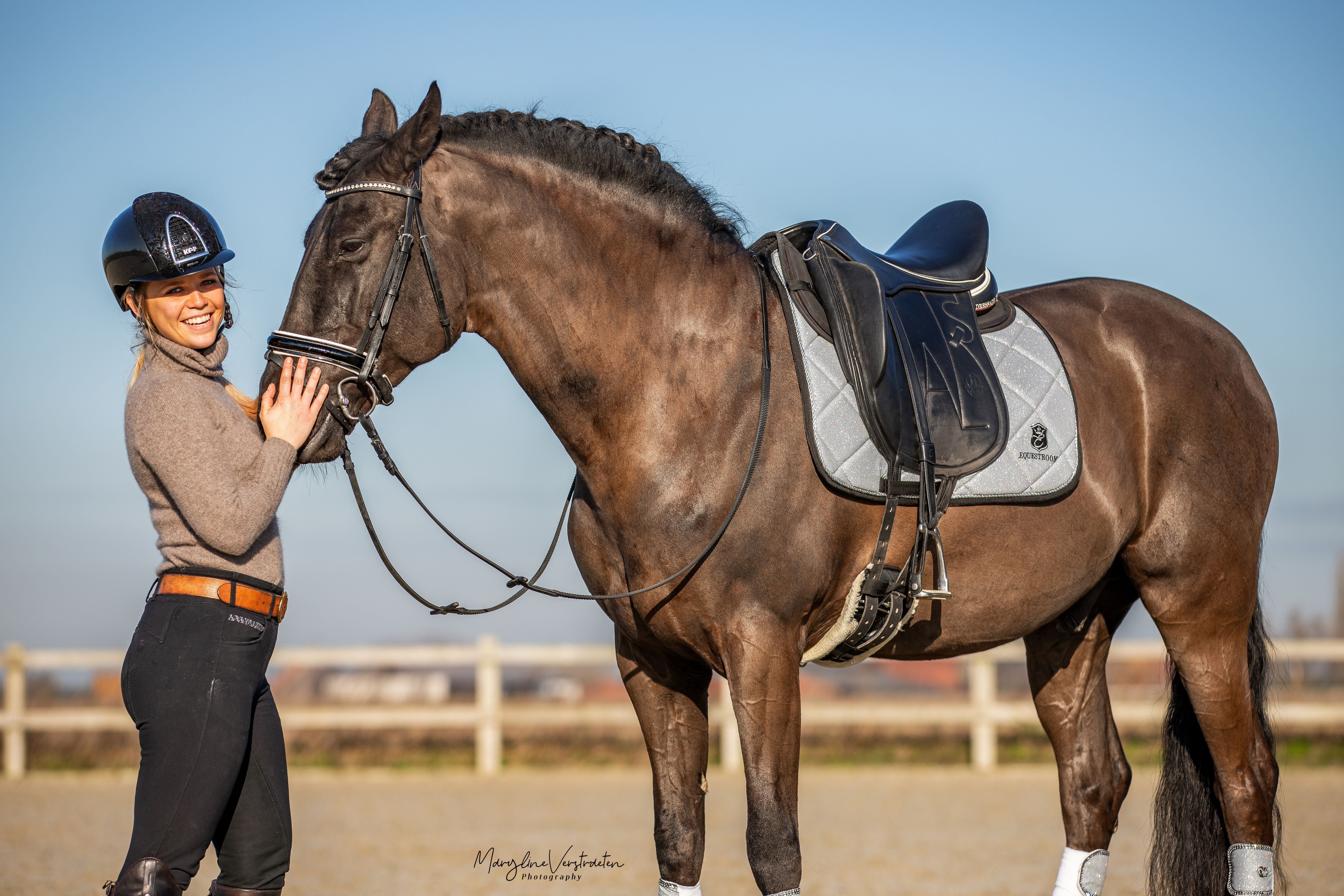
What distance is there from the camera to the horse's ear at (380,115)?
2.80 m

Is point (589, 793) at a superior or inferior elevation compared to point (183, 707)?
inferior

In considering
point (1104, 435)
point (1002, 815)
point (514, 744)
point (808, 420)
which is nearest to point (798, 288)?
point (808, 420)

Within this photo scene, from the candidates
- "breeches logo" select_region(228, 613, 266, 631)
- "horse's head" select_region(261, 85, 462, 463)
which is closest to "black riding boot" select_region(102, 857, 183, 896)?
"breeches logo" select_region(228, 613, 266, 631)

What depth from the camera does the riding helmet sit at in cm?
245

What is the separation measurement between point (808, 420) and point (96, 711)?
11.0 m

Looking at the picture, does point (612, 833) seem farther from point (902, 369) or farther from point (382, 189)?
point (382, 189)

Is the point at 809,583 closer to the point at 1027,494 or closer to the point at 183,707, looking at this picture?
the point at 1027,494

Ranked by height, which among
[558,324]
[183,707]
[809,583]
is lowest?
[183,707]

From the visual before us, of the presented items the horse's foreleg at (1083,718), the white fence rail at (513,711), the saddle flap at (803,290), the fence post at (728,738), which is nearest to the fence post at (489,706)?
the white fence rail at (513,711)

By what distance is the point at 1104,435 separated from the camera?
3.20 meters

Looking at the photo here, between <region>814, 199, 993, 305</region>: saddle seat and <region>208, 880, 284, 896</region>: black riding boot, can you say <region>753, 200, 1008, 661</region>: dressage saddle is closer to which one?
<region>814, 199, 993, 305</region>: saddle seat

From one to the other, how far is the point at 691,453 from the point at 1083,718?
1908 millimetres

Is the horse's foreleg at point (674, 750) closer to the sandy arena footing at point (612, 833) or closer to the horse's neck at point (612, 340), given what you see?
the horse's neck at point (612, 340)

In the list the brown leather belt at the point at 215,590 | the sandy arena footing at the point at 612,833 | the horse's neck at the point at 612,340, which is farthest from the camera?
the sandy arena footing at the point at 612,833
